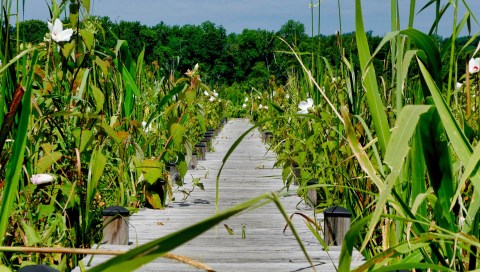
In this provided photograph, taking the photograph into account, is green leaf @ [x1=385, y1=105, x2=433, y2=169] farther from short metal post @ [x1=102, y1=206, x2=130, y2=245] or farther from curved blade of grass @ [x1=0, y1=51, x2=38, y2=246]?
short metal post @ [x1=102, y1=206, x2=130, y2=245]

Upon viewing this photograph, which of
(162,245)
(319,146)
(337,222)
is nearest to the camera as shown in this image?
(162,245)

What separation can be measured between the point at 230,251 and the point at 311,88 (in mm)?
1781

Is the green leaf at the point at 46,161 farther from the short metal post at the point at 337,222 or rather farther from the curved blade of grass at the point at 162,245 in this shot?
the curved blade of grass at the point at 162,245

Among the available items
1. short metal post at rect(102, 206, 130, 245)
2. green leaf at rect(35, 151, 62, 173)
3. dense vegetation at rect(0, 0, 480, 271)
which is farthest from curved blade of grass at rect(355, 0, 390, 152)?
short metal post at rect(102, 206, 130, 245)

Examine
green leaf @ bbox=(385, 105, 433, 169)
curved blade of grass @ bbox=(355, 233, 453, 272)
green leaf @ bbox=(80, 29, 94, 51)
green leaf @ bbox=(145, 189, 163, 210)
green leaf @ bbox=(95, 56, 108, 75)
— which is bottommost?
green leaf @ bbox=(145, 189, 163, 210)

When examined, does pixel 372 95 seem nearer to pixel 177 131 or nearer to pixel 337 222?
pixel 337 222

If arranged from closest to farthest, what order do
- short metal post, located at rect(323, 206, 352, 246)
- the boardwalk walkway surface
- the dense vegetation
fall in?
1. the dense vegetation
2. the boardwalk walkway surface
3. short metal post, located at rect(323, 206, 352, 246)

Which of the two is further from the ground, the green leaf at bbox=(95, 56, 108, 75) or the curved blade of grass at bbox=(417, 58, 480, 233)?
the green leaf at bbox=(95, 56, 108, 75)

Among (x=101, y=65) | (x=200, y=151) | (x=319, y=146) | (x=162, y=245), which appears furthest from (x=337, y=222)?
(x=200, y=151)

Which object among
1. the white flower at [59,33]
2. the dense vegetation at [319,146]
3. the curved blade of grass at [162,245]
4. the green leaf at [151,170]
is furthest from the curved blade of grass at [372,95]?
the green leaf at [151,170]

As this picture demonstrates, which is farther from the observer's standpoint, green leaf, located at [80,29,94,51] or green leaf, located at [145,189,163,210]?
green leaf, located at [145,189,163,210]

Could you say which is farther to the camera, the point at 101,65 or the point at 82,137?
the point at 101,65

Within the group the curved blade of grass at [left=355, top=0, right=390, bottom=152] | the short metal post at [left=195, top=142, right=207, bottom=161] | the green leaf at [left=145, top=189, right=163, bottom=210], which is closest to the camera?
the curved blade of grass at [left=355, top=0, right=390, bottom=152]

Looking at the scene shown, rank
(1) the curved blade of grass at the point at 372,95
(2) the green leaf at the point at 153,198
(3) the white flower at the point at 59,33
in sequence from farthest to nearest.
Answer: (2) the green leaf at the point at 153,198, (3) the white flower at the point at 59,33, (1) the curved blade of grass at the point at 372,95
